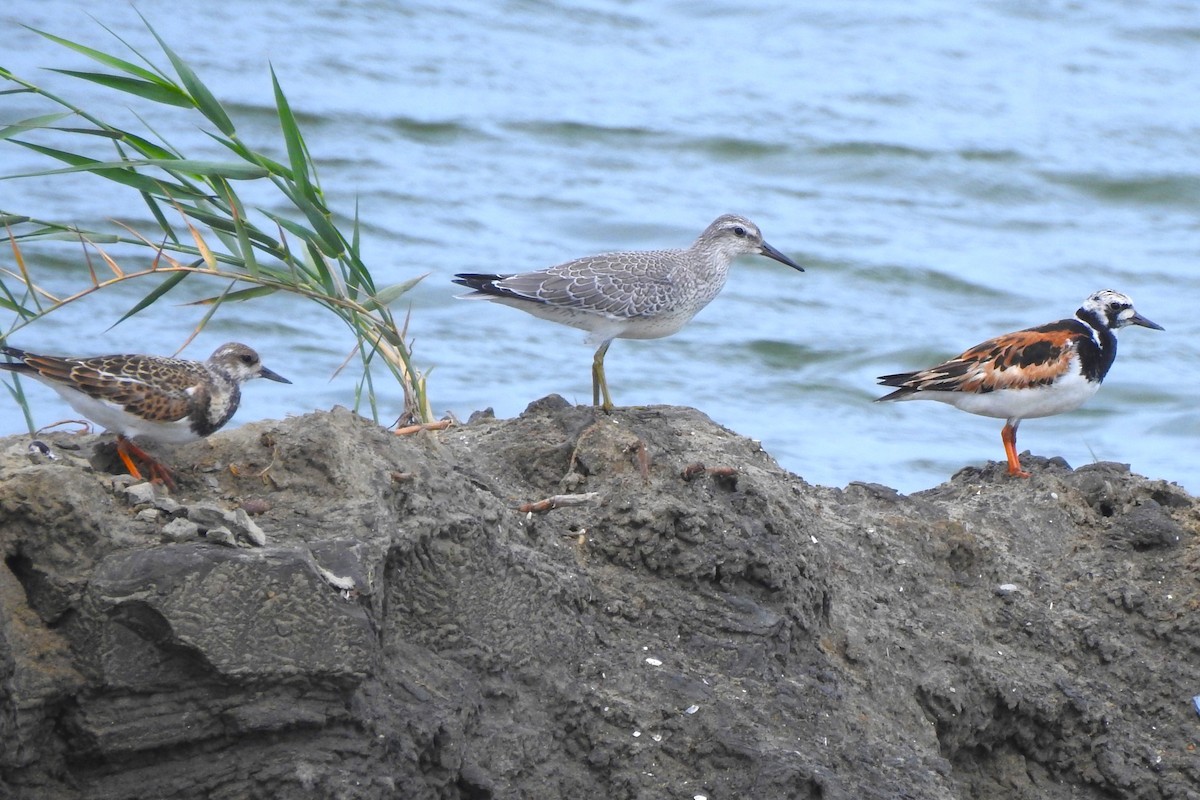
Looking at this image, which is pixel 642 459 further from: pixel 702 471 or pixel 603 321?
pixel 603 321

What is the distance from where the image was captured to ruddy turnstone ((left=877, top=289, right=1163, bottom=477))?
702 cm

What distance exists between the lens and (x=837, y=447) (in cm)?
1064

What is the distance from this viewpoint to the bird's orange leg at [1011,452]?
6.19m

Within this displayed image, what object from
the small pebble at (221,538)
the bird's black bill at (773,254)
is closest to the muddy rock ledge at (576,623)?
the small pebble at (221,538)

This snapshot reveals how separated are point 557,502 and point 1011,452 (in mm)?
2476

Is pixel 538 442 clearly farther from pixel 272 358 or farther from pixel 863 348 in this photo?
pixel 863 348

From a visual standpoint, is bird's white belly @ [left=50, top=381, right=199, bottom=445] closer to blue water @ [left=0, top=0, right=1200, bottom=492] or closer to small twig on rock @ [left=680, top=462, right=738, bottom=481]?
small twig on rock @ [left=680, top=462, right=738, bottom=481]

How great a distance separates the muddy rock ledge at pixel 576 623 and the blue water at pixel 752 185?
14.2 feet

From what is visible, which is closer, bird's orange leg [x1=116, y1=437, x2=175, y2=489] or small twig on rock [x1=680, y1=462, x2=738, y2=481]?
bird's orange leg [x1=116, y1=437, x2=175, y2=489]

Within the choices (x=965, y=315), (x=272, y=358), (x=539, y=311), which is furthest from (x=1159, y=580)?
(x=965, y=315)

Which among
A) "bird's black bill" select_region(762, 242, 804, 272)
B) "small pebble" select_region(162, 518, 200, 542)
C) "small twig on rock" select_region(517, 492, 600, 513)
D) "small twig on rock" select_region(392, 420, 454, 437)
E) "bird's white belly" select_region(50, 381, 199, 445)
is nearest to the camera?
"small pebble" select_region(162, 518, 200, 542)

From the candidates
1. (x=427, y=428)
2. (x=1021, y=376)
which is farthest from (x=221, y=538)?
(x=1021, y=376)

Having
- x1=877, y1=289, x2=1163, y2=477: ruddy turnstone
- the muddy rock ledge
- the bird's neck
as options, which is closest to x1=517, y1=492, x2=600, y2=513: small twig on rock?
the muddy rock ledge

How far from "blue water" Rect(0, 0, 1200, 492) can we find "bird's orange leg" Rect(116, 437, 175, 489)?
5.13 meters
